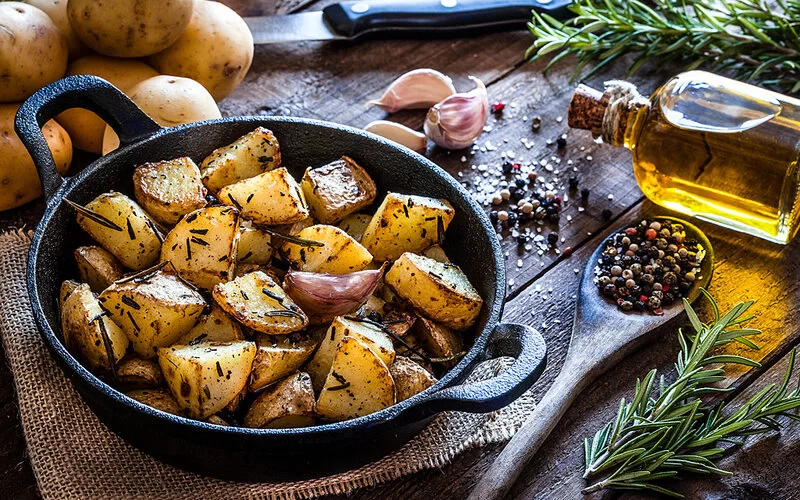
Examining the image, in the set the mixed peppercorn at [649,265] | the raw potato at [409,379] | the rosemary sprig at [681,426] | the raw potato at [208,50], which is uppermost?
the raw potato at [208,50]

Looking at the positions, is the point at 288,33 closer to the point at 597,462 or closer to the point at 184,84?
the point at 184,84

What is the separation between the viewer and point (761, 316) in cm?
152

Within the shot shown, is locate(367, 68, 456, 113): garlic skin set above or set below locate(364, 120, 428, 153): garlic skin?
above

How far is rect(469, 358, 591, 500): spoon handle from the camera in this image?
121cm

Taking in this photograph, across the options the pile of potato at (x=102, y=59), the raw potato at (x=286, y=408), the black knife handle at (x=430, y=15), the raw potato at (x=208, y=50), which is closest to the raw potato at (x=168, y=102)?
the pile of potato at (x=102, y=59)

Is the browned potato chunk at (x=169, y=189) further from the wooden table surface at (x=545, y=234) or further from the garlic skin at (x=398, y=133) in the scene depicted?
the garlic skin at (x=398, y=133)

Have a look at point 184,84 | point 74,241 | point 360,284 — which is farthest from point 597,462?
point 184,84

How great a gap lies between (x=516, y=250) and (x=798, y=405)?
1.87 ft

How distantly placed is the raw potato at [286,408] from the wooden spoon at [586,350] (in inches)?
10.8

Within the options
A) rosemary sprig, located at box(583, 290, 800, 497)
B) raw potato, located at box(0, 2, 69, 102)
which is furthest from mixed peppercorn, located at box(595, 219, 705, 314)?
raw potato, located at box(0, 2, 69, 102)

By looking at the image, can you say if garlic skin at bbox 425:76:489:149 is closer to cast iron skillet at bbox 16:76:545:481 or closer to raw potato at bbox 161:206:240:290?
cast iron skillet at bbox 16:76:545:481

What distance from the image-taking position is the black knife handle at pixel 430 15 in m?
2.04

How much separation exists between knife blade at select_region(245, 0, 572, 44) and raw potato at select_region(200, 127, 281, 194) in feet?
2.13

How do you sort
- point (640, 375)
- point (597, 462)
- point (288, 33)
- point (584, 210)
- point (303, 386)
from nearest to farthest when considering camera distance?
point (303, 386) → point (597, 462) → point (640, 375) → point (584, 210) → point (288, 33)
